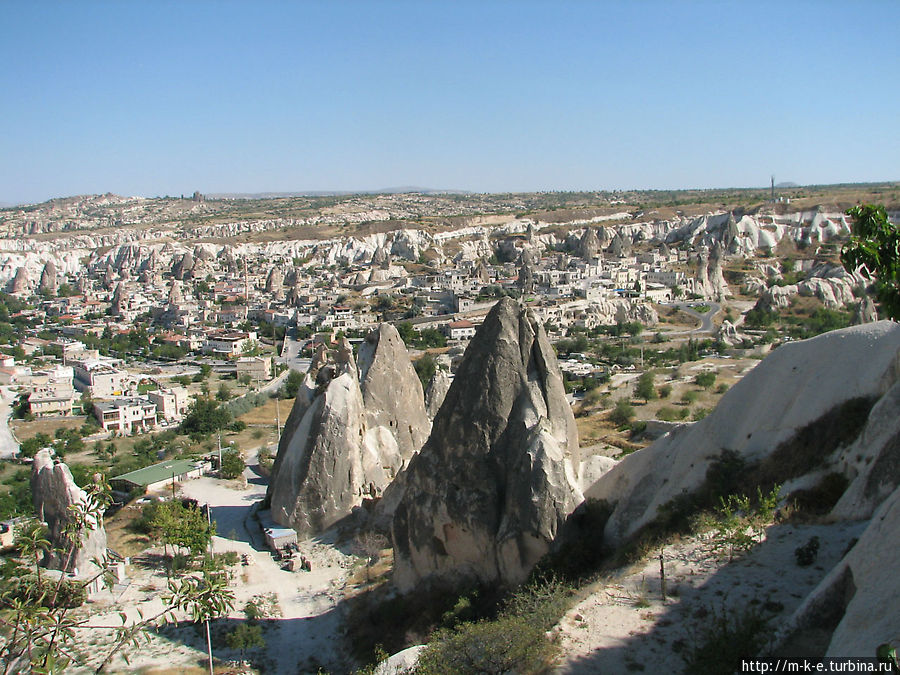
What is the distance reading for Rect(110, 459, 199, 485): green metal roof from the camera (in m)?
16.2

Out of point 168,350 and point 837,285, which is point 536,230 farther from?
point 168,350

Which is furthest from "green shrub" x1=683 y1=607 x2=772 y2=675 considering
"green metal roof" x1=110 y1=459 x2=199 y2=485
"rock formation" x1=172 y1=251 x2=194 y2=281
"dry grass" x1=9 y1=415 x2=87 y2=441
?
"rock formation" x1=172 y1=251 x2=194 y2=281

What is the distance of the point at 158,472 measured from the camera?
16.7 meters

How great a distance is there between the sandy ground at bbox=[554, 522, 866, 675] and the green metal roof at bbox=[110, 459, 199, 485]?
1252 centimetres

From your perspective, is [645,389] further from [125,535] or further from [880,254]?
[880,254]

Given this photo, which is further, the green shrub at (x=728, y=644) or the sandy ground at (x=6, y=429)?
the sandy ground at (x=6, y=429)

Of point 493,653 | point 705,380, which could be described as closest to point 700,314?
point 705,380

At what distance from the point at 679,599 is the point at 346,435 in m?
7.24

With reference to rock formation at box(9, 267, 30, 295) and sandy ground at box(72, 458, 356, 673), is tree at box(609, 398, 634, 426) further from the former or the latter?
rock formation at box(9, 267, 30, 295)

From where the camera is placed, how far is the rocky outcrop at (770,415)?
23.9 ft

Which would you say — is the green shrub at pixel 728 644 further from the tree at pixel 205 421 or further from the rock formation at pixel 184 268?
the rock formation at pixel 184 268

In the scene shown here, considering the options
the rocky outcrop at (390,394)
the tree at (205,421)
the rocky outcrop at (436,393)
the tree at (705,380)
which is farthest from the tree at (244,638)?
the tree at (705,380)

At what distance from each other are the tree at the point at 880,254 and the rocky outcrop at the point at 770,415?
2.39 meters

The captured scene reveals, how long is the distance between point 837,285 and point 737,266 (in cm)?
1455
